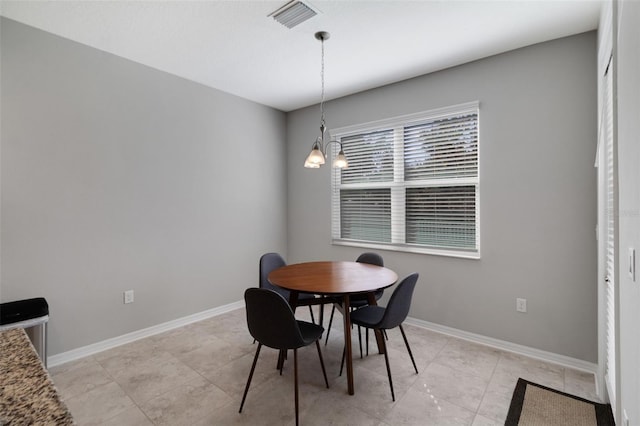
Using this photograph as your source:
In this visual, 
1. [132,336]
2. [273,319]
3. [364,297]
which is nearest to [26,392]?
[273,319]

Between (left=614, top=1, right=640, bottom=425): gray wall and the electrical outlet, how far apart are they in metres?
1.47

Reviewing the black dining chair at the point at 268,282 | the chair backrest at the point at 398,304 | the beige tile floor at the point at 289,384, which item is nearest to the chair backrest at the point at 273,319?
the beige tile floor at the point at 289,384

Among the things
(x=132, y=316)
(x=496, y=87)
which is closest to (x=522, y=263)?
(x=496, y=87)

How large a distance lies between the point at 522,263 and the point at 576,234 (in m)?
0.46

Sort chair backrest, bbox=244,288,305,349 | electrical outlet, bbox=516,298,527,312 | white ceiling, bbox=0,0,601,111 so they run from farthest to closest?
electrical outlet, bbox=516,298,527,312, white ceiling, bbox=0,0,601,111, chair backrest, bbox=244,288,305,349

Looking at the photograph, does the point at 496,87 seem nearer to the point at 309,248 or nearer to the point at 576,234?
the point at 576,234

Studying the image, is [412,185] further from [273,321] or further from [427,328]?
[273,321]

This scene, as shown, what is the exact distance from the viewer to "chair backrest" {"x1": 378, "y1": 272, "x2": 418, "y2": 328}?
6.83 ft

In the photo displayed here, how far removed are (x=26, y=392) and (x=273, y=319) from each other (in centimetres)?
126

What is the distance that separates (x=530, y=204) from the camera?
269 cm

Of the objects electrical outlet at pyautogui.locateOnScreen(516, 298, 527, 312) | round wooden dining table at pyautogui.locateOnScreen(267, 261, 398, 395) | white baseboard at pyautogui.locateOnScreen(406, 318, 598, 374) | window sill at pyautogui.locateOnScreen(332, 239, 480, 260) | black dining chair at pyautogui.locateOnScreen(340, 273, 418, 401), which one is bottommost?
white baseboard at pyautogui.locateOnScreen(406, 318, 598, 374)

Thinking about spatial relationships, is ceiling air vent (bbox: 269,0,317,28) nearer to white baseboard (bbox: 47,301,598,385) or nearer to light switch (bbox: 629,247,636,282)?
light switch (bbox: 629,247,636,282)

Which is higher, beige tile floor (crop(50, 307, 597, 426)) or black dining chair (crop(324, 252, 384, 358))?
black dining chair (crop(324, 252, 384, 358))

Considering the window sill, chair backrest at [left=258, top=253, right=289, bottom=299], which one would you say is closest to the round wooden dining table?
chair backrest at [left=258, top=253, right=289, bottom=299]
